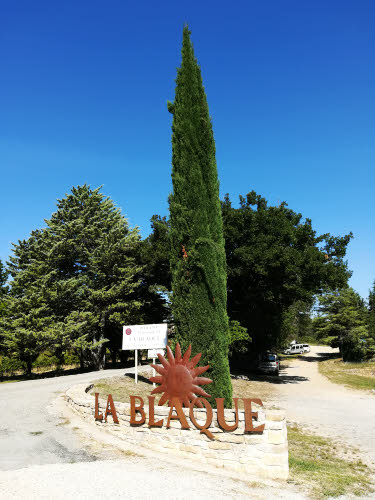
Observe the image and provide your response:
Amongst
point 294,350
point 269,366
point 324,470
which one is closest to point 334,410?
point 324,470

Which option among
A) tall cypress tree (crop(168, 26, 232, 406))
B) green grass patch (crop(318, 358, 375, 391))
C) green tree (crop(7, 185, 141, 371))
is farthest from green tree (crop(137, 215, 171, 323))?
green grass patch (crop(318, 358, 375, 391))

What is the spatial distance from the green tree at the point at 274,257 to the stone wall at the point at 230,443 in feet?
45.9

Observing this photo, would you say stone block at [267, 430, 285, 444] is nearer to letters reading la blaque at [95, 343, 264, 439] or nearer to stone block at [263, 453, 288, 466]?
stone block at [263, 453, 288, 466]

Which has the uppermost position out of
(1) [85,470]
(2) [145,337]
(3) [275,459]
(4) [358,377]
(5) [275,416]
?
(2) [145,337]

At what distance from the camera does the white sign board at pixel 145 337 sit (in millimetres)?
14312

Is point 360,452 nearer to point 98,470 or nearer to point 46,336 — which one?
point 98,470

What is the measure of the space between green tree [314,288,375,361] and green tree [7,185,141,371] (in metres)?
25.2

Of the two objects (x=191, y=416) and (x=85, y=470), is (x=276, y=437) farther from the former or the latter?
(x=85, y=470)

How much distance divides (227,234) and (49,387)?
13288 millimetres

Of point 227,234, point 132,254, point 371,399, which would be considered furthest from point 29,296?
point 371,399

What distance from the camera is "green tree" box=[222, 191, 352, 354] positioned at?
796 inches

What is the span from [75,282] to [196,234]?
49.8ft

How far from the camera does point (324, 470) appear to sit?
22.2 feet

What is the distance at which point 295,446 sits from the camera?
8.74m
